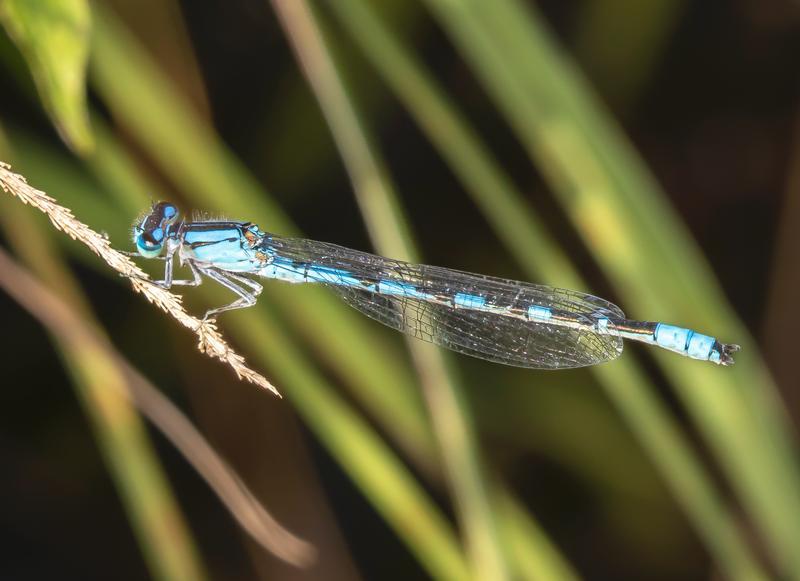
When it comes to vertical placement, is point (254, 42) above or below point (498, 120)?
below

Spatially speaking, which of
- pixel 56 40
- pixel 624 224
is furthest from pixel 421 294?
pixel 56 40

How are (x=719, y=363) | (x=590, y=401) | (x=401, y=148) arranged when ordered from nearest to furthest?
1. (x=719, y=363)
2. (x=590, y=401)
3. (x=401, y=148)

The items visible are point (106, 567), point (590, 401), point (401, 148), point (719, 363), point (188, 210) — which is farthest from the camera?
point (401, 148)

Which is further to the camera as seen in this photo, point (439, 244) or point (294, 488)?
point (439, 244)

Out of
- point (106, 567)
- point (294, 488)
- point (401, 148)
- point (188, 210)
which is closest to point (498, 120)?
point (401, 148)

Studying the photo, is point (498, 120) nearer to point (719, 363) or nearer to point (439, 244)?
point (439, 244)

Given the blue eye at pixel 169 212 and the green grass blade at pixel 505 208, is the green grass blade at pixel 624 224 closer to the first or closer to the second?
the green grass blade at pixel 505 208

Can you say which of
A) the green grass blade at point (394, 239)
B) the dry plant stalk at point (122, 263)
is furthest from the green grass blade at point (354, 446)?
the dry plant stalk at point (122, 263)
